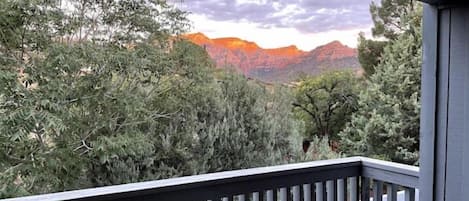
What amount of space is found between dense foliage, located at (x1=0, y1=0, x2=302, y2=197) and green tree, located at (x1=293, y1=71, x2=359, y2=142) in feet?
0.69

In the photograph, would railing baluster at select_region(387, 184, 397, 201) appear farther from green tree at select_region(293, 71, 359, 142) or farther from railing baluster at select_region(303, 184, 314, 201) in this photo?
green tree at select_region(293, 71, 359, 142)

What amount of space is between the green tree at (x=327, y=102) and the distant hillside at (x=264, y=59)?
5.6 inches

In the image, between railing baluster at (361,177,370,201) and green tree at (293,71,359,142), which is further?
green tree at (293,71,359,142)

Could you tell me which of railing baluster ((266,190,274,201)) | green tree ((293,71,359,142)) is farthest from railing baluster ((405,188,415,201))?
green tree ((293,71,359,142))

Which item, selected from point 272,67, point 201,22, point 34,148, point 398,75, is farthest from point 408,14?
point 34,148

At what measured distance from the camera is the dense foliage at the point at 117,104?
500 cm

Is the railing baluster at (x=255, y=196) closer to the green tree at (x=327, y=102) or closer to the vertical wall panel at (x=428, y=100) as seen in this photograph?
the vertical wall panel at (x=428, y=100)

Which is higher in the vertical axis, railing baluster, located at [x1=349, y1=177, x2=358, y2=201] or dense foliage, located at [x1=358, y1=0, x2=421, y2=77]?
dense foliage, located at [x1=358, y1=0, x2=421, y2=77]

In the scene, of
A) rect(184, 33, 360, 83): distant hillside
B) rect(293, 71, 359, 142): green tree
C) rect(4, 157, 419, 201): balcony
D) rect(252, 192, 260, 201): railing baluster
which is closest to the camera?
rect(4, 157, 419, 201): balcony

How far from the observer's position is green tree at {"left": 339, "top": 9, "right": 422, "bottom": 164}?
5.73 metres

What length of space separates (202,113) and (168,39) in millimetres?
1000

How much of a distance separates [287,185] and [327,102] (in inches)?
150

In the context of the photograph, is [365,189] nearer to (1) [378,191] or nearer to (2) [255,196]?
(1) [378,191]

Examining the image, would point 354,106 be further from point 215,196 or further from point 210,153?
point 215,196
